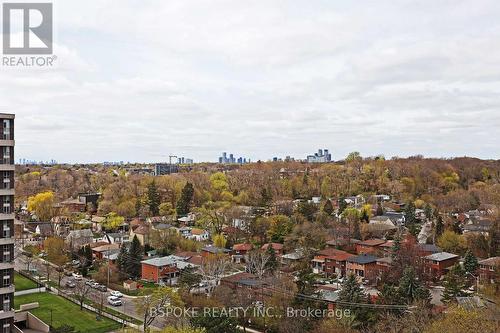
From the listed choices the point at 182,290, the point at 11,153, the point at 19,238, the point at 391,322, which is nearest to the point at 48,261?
the point at 19,238

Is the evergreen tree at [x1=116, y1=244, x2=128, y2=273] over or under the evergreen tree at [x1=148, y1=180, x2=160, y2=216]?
under

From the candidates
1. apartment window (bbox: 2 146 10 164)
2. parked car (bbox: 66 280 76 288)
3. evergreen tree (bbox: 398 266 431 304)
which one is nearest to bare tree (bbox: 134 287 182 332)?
apartment window (bbox: 2 146 10 164)

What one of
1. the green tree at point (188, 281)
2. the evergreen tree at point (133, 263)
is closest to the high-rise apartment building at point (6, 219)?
the green tree at point (188, 281)

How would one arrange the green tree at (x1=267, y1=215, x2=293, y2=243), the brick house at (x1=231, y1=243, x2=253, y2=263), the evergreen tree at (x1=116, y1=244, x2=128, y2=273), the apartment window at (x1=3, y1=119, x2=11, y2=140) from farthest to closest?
the green tree at (x1=267, y1=215, x2=293, y2=243) → the brick house at (x1=231, y1=243, x2=253, y2=263) → the evergreen tree at (x1=116, y1=244, x2=128, y2=273) → the apartment window at (x1=3, y1=119, x2=11, y2=140)

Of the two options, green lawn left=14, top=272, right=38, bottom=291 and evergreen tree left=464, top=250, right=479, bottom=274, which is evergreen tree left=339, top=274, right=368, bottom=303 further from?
green lawn left=14, top=272, right=38, bottom=291

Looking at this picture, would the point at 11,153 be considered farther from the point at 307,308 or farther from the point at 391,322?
the point at 391,322

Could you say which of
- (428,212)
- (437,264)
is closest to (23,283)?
(437,264)

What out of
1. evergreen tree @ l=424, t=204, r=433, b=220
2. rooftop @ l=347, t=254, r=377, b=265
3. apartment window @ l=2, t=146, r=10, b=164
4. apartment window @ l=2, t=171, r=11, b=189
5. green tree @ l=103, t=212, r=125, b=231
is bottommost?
rooftop @ l=347, t=254, r=377, b=265
